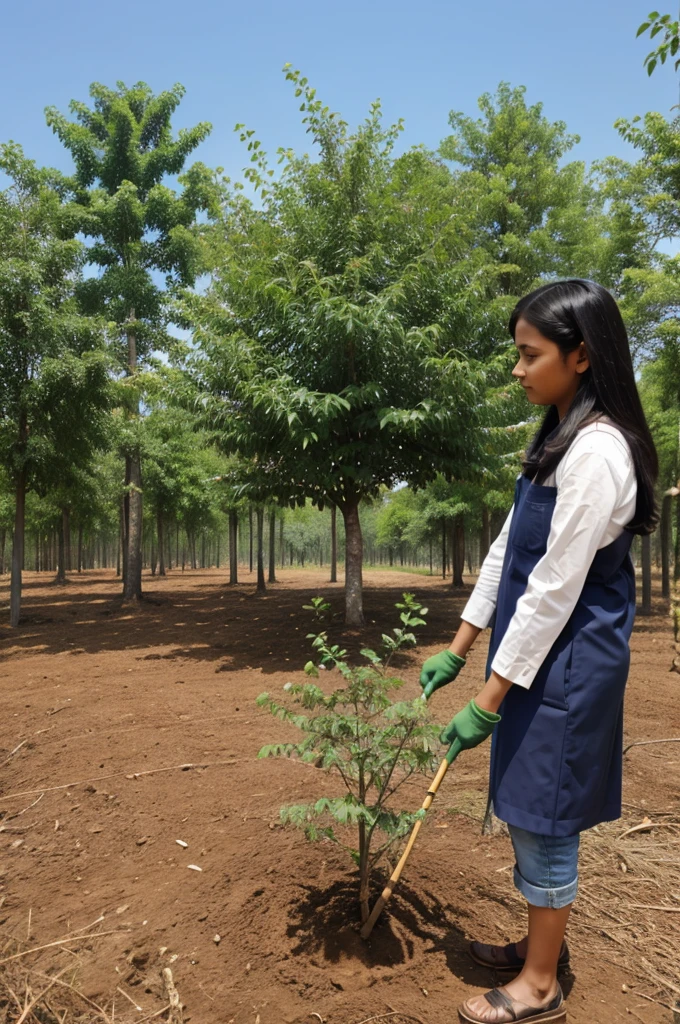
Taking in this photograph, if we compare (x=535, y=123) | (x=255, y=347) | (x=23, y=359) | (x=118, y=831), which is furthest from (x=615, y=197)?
(x=118, y=831)

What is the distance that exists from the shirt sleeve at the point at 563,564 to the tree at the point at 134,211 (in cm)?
1354

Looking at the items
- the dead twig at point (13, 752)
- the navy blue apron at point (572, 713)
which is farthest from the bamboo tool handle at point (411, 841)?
the dead twig at point (13, 752)

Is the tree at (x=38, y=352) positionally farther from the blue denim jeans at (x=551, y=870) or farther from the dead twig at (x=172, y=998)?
the blue denim jeans at (x=551, y=870)

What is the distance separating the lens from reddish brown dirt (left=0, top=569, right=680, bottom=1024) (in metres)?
1.99

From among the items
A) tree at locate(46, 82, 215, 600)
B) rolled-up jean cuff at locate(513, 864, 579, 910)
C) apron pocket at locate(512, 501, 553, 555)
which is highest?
tree at locate(46, 82, 215, 600)

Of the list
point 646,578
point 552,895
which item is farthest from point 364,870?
point 646,578

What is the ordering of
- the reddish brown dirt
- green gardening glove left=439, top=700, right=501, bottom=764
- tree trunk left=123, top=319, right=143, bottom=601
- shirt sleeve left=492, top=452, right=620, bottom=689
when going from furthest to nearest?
tree trunk left=123, top=319, right=143, bottom=601 < the reddish brown dirt < green gardening glove left=439, top=700, right=501, bottom=764 < shirt sleeve left=492, top=452, right=620, bottom=689

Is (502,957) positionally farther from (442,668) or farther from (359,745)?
(442,668)

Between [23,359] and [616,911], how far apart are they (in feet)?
37.2

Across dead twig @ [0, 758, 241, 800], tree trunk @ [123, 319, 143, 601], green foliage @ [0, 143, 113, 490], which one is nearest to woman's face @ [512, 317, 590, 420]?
dead twig @ [0, 758, 241, 800]

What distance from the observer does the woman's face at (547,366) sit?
1826mm

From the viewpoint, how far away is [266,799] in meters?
3.36

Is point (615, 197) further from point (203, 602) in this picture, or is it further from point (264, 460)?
point (203, 602)

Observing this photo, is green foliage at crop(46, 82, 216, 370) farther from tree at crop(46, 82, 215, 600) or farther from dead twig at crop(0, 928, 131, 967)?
dead twig at crop(0, 928, 131, 967)
